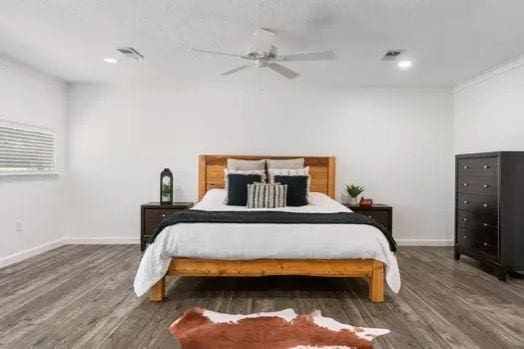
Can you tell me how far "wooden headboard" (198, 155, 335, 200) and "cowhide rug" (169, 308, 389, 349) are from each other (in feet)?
8.77

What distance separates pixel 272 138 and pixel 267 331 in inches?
134

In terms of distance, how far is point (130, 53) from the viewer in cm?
393

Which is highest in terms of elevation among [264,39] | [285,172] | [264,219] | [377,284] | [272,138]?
[264,39]

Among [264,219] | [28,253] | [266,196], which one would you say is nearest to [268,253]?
[264,219]

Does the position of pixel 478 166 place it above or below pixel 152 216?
above

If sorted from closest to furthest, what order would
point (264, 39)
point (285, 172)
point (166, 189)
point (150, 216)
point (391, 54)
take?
point (264, 39), point (391, 54), point (285, 172), point (150, 216), point (166, 189)

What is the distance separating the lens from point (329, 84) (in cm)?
530

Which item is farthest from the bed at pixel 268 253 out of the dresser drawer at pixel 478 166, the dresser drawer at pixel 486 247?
the dresser drawer at pixel 478 166

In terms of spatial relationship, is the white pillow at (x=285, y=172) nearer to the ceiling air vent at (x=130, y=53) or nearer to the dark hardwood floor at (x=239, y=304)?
the dark hardwood floor at (x=239, y=304)

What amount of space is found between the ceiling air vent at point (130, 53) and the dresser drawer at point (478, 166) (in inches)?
160

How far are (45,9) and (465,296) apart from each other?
4.31m

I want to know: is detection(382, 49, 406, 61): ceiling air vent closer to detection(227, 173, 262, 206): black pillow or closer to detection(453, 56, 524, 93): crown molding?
detection(453, 56, 524, 93): crown molding

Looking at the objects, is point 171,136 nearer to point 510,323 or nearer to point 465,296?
point 465,296

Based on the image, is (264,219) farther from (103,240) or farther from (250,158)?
(103,240)
